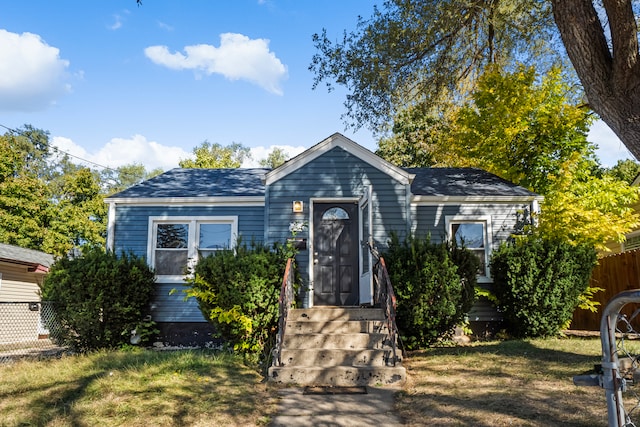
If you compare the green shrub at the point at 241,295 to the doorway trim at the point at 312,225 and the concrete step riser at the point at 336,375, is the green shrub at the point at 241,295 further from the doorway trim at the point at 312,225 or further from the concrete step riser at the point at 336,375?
the doorway trim at the point at 312,225

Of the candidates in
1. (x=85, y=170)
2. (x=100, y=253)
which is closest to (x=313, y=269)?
(x=100, y=253)

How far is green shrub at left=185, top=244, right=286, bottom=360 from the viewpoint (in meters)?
7.68

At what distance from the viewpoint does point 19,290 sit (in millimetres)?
17219

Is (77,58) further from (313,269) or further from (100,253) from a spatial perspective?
(313,269)

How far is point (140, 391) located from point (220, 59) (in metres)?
19.4

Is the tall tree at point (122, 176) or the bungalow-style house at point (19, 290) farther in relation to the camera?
the tall tree at point (122, 176)

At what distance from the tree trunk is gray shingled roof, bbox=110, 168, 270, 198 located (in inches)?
Answer: 277

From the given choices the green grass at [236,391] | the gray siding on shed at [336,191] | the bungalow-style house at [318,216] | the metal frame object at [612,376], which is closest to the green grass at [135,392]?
the green grass at [236,391]

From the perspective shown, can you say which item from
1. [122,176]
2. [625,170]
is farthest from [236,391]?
[122,176]

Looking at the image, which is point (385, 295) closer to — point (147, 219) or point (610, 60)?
point (610, 60)

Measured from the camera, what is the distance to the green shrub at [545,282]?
931 cm

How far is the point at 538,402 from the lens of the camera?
16.6 ft

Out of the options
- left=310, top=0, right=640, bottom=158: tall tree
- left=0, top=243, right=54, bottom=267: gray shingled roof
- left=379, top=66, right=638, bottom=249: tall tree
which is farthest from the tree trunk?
left=0, top=243, right=54, bottom=267: gray shingled roof

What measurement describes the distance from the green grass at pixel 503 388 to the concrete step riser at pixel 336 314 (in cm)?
97
